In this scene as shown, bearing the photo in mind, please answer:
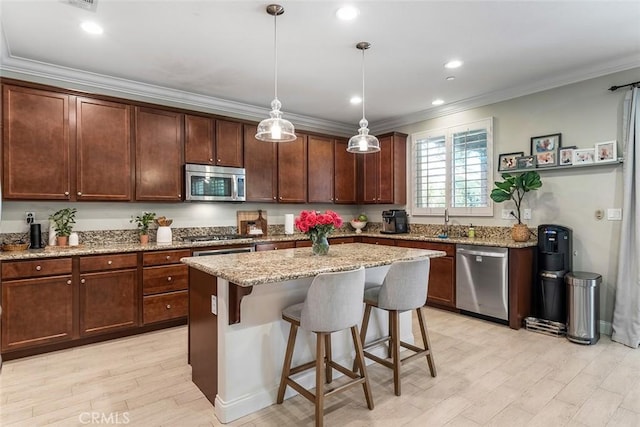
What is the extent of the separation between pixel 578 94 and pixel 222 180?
4.11 m

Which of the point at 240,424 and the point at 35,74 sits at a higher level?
the point at 35,74

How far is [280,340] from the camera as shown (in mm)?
2432

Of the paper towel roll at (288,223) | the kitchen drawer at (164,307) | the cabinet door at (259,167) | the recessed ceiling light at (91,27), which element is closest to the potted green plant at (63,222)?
the kitchen drawer at (164,307)

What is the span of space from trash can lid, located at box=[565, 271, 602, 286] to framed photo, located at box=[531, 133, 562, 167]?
1.20m

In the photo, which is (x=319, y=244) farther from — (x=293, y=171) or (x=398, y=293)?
(x=293, y=171)

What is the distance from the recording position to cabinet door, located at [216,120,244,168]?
4473mm

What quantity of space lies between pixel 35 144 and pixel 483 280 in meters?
4.78

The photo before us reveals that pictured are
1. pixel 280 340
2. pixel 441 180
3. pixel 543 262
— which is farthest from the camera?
pixel 441 180

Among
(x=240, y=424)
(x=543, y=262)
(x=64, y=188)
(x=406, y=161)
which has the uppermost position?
(x=406, y=161)

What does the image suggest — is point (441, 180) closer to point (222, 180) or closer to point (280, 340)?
point (222, 180)

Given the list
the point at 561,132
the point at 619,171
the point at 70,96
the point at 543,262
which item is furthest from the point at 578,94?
the point at 70,96

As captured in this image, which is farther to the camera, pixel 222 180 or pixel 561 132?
pixel 222 180

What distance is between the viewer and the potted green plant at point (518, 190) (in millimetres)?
3896

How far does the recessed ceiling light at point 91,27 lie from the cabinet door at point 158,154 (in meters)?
1.08
